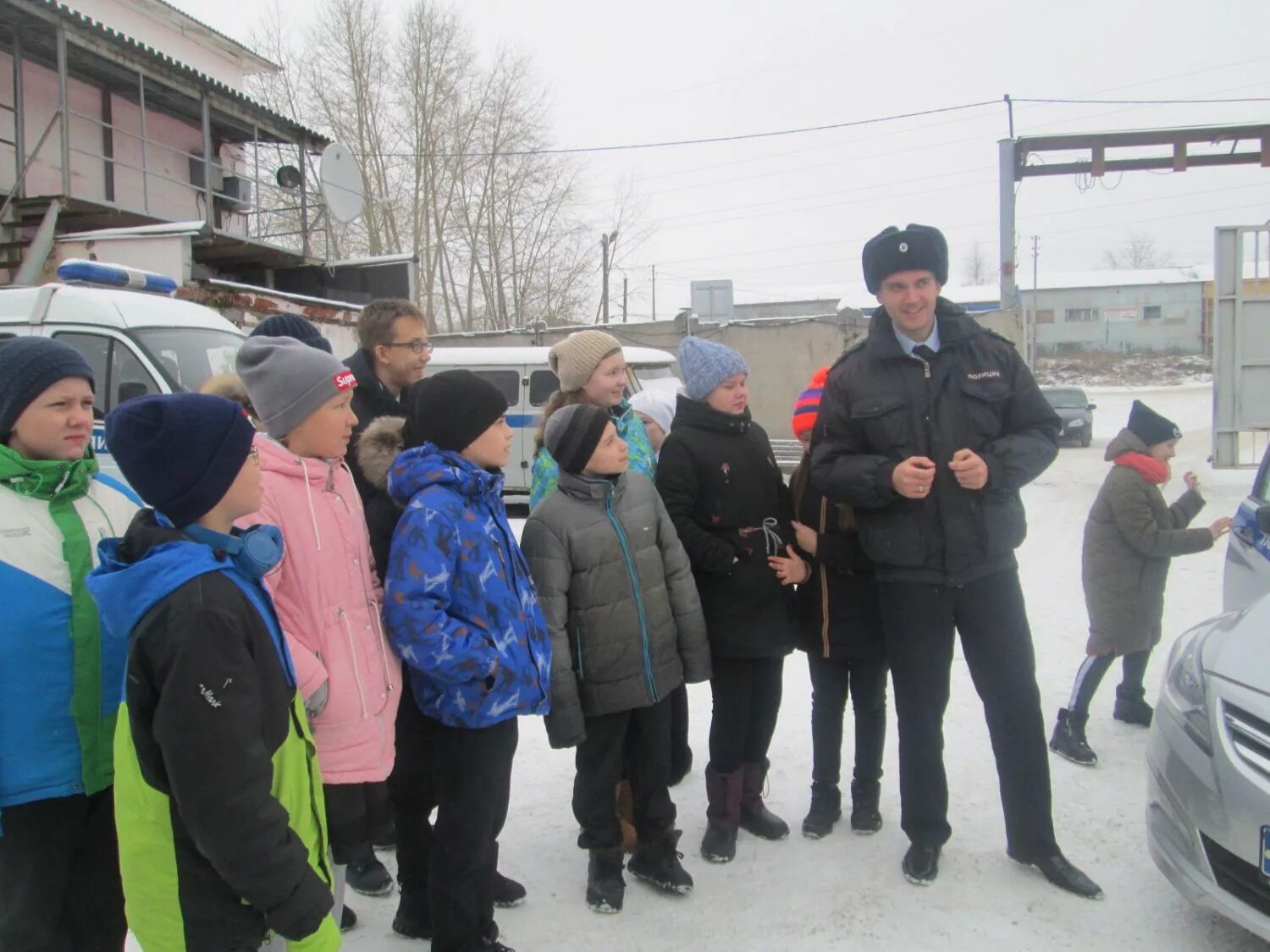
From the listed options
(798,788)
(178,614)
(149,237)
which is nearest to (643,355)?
(149,237)

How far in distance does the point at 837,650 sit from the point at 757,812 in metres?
0.68

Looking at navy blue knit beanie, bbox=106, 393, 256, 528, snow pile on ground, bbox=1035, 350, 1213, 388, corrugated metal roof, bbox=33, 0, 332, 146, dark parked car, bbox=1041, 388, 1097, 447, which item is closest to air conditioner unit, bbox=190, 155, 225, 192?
corrugated metal roof, bbox=33, 0, 332, 146

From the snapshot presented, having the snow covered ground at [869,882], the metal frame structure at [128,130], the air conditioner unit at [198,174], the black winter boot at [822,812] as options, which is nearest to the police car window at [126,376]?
the metal frame structure at [128,130]

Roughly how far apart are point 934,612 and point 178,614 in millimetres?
2287

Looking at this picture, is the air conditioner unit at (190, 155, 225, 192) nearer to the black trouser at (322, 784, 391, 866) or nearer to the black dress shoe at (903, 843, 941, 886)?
the black trouser at (322, 784, 391, 866)

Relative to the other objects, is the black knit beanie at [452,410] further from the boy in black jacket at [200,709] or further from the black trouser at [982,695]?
the black trouser at [982,695]

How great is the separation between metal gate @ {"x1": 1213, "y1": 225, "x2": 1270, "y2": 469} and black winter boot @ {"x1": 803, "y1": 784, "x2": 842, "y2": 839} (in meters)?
9.36

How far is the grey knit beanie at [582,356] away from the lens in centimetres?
337

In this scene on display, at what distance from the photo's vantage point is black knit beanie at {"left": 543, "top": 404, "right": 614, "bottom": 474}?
2.88 meters

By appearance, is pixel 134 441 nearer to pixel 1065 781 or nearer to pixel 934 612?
pixel 934 612

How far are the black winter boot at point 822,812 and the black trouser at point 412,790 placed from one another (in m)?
1.41

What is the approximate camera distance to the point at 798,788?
12.2 feet

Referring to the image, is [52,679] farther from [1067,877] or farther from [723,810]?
[1067,877]

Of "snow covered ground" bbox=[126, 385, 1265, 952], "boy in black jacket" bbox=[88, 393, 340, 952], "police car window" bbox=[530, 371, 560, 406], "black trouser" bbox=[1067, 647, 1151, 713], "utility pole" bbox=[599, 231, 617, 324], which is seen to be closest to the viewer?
"boy in black jacket" bbox=[88, 393, 340, 952]
